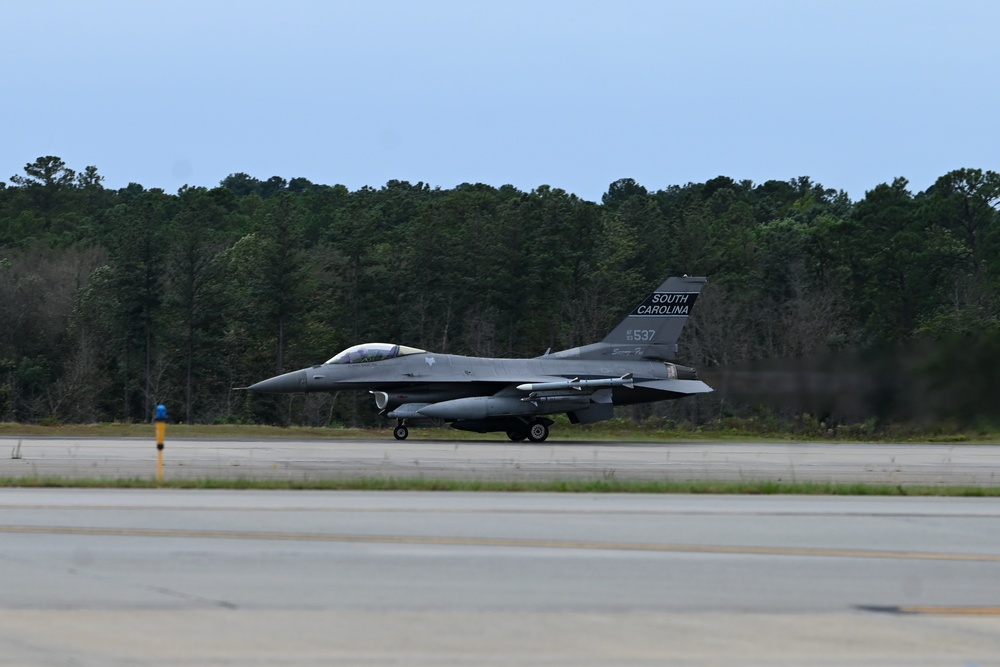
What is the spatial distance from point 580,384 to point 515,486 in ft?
50.7

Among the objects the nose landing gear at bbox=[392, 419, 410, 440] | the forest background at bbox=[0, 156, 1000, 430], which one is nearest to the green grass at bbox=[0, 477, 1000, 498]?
the nose landing gear at bbox=[392, 419, 410, 440]

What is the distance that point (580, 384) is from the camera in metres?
33.5

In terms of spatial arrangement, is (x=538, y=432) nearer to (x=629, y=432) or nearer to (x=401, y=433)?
(x=401, y=433)

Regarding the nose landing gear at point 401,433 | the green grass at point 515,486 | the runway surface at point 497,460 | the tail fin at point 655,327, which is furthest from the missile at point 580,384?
the green grass at point 515,486

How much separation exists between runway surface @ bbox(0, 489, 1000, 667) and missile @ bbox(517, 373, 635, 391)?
58.2 ft

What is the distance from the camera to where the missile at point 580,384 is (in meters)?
33.5

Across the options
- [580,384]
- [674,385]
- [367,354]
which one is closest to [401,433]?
[367,354]

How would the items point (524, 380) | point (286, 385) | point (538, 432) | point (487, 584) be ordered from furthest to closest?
point (538, 432)
point (524, 380)
point (286, 385)
point (487, 584)

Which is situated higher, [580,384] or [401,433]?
[580,384]

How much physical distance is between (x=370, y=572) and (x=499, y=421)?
24277mm

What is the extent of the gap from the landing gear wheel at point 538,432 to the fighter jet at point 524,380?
3 cm

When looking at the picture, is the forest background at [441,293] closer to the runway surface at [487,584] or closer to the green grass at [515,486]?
the green grass at [515,486]

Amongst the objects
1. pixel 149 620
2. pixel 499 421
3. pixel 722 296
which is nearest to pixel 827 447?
pixel 499 421

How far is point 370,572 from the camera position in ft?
34.3
